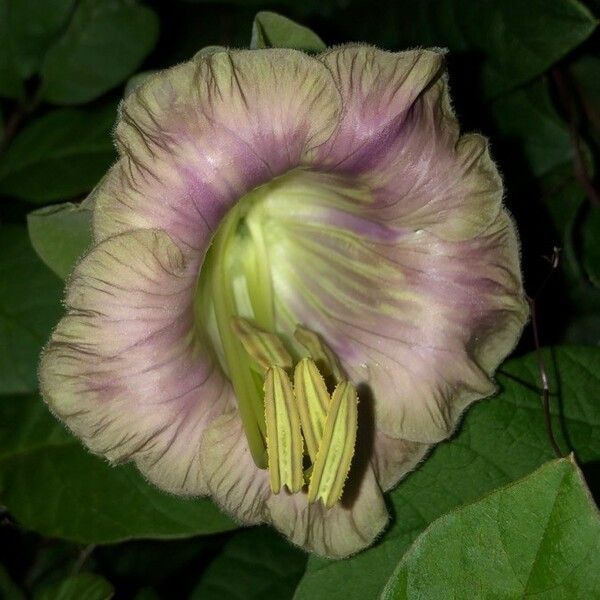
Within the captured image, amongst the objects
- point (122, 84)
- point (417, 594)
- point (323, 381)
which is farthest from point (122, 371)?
point (122, 84)

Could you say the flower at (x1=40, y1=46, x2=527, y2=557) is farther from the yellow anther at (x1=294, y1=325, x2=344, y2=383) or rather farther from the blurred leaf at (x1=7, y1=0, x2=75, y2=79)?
the blurred leaf at (x1=7, y1=0, x2=75, y2=79)

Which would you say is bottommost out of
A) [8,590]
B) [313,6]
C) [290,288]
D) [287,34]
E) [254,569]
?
[254,569]

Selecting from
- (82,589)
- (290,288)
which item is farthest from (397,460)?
(82,589)

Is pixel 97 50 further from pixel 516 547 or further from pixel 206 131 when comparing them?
pixel 516 547

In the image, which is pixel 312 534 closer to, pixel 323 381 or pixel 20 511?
pixel 323 381

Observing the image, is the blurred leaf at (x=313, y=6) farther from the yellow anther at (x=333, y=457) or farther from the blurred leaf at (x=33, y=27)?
the yellow anther at (x=333, y=457)

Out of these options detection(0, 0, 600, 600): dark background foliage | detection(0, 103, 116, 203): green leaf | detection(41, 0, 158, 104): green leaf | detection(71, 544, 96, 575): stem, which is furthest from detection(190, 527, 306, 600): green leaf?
detection(41, 0, 158, 104): green leaf
